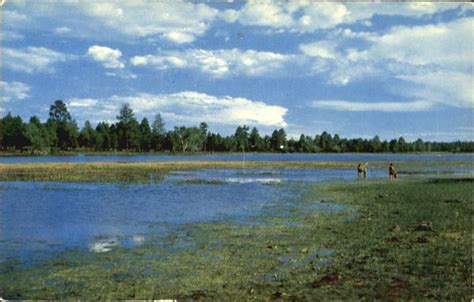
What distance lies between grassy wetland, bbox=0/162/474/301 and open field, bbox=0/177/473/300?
0.03m

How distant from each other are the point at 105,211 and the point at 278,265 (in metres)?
18.2

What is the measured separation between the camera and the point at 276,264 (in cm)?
1677

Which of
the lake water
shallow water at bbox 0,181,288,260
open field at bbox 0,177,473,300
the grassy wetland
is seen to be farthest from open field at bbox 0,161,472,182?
open field at bbox 0,177,473,300

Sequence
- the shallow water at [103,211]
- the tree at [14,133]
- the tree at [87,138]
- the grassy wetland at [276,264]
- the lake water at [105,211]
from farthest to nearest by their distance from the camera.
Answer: the tree at [87,138]
the tree at [14,133]
the shallow water at [103,211]
the lake water at [105,211]
the grassy wetland at [276,264]

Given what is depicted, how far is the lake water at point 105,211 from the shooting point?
2172 centimetres

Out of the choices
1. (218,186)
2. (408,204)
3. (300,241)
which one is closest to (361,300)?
(300,241)

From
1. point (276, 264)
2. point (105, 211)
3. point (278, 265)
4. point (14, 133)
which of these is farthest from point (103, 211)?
point (14, 133)

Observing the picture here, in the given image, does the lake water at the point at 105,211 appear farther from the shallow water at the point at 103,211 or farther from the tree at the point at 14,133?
the tree at the point at 14,133

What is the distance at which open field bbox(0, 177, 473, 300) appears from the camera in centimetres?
1364

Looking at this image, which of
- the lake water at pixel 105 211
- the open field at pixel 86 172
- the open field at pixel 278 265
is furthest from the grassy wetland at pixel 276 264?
the open field at pixel 86 172

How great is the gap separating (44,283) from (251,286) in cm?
650

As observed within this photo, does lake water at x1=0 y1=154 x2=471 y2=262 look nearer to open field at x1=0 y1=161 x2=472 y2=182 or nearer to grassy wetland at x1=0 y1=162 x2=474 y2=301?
grassy wetland at x1=0 y1=162 x2=474 y2=301

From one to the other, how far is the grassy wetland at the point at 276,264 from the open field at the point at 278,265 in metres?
0.03

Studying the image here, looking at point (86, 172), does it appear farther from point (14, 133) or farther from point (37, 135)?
point (14, 133)
